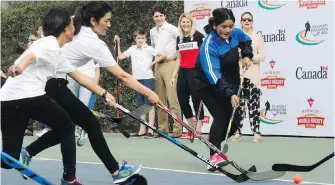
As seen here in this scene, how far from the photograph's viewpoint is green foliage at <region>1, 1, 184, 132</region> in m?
13.7

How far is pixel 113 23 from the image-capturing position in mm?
14234

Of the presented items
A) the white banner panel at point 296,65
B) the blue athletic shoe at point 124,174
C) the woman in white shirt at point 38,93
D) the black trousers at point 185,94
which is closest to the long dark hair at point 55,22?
the woman in white shirt at point 38,93

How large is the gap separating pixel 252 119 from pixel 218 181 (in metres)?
3.96

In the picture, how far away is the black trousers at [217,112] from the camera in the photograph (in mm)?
7938

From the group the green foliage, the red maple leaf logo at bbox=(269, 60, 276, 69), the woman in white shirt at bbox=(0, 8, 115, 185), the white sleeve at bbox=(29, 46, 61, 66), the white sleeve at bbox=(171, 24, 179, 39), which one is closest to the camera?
the white sleeve at bbox=(29, 46, 61, 66)

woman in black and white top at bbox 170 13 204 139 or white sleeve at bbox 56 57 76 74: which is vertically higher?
white sleeve at bbox 56 57 76 74

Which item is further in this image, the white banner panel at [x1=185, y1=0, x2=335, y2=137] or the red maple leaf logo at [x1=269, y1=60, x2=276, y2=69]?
the red maple leaf logo at [x1=269, y1=60, x2=276, y2=69]

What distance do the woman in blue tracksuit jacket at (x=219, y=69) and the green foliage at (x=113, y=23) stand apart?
5168mm

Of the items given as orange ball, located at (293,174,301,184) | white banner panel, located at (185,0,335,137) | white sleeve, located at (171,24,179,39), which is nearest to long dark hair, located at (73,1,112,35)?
orange ball, located at (293,174,301,184)

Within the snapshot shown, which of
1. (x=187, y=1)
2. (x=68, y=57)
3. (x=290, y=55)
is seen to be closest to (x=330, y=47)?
(x=290, y=55)

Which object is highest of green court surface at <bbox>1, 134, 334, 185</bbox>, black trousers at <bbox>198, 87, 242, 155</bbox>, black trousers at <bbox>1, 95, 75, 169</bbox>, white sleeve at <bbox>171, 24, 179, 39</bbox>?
white sleeve at <bbox>171, 24, 179, 39</bbox>

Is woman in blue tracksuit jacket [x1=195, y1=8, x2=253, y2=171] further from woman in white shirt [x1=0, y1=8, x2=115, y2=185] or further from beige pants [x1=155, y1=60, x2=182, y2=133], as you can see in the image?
beige pants [x1=155, y1=60, x2=182, y2=133]

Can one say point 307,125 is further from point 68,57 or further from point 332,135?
point 68,57

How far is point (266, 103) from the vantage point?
11.7m
